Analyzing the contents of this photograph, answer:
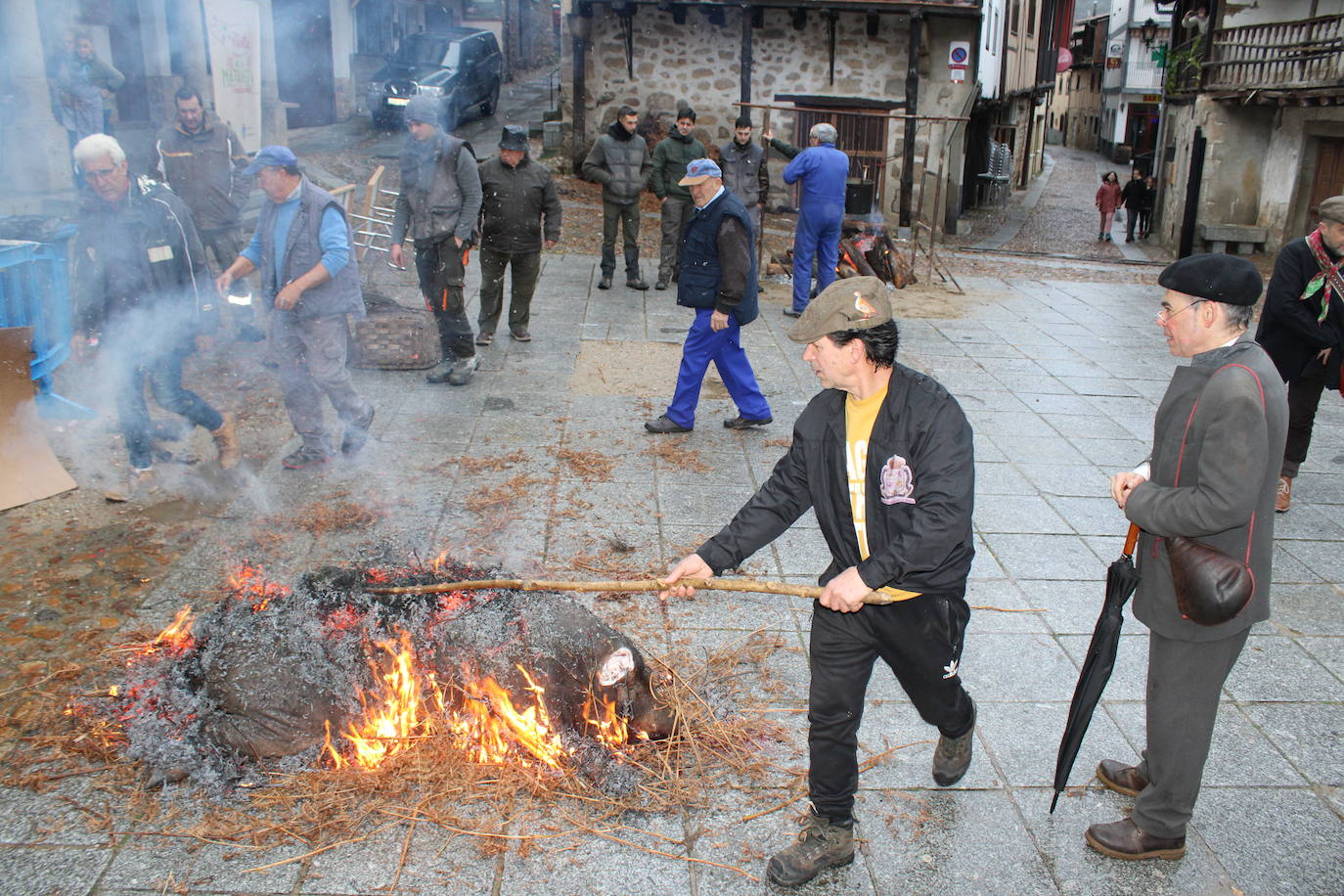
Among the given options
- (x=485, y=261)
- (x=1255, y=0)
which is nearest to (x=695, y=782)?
(x=485, y=261)

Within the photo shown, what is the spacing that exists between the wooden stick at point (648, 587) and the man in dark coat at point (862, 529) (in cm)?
2

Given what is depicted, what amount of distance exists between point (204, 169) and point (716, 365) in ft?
16.5

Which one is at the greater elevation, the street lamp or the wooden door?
the street lamp

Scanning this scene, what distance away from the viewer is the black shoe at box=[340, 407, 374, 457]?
632 cm

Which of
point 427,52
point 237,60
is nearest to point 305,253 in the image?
point 237,60

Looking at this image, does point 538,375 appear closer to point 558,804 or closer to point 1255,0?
point 558,804

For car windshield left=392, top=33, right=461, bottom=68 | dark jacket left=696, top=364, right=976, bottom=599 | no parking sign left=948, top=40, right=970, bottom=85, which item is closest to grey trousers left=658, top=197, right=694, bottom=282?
dark jacket left=696, top=364, right=976, bottom=599

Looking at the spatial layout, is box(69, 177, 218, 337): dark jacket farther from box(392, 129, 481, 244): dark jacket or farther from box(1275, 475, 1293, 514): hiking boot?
box(1275, 475, 1293, 514): hiking boot

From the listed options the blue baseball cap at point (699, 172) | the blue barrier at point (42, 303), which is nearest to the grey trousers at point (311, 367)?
the blue barrier at point (42, 303)

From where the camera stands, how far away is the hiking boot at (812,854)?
10.0 feet

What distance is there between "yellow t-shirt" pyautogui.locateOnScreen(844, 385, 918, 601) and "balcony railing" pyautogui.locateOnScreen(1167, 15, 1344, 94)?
1784 cm

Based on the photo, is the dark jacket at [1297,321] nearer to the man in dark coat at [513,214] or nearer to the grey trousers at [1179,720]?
the grey trousers at [1179,720]

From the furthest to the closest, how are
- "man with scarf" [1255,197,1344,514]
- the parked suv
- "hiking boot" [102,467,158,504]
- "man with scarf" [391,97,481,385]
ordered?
the parked suv, "man with scarf" [391,97,481,385], "hiking boot" [102,467,158,504], "man with scarf" [1255,197,1344,514]

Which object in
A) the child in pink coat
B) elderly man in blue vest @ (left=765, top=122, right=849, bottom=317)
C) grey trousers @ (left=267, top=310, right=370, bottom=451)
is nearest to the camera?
grey trousers @ (left=267, top=310, right=370, bottom=451)
